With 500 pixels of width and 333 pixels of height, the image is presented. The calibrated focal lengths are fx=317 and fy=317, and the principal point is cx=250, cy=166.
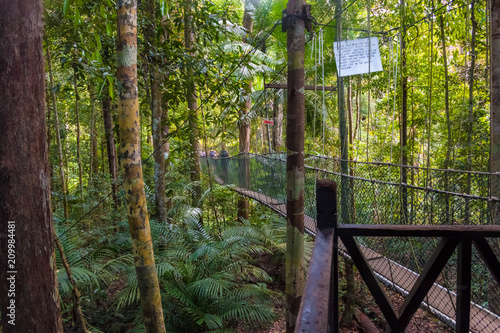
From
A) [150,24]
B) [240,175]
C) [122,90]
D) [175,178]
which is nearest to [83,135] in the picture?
[175,178]

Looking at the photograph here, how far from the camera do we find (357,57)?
250 centimetres

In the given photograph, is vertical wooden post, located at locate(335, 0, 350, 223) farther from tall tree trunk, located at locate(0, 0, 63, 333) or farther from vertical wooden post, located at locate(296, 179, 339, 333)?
tall tree trunk, located at locate(0, 0, 63, 333)

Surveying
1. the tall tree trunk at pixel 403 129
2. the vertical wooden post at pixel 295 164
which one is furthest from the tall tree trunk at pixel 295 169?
the tall tree trunk at pixel 403 129

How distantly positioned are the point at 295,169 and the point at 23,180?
1.33m

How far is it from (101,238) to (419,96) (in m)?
5.31

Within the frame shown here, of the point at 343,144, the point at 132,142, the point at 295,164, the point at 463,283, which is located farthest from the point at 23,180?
the point at 343,144

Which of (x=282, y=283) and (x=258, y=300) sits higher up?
(x=258, y=300)

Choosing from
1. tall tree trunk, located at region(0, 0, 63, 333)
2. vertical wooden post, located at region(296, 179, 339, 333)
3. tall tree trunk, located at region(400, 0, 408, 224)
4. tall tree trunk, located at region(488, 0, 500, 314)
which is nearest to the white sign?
tall tree trunk, located at region(400, 0, 408, 224)

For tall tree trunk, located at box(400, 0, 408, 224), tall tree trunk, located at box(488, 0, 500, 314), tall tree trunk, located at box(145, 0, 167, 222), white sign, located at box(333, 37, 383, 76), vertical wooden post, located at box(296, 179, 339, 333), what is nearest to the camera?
vertical wooden post, located at box(296, 179, 339, 333)

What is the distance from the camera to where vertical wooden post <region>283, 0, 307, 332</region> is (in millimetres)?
1871

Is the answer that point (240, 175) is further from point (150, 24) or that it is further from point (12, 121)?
point (12, 121)

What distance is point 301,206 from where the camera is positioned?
A: 194cm

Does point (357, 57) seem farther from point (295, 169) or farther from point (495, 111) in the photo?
point (295, 169)

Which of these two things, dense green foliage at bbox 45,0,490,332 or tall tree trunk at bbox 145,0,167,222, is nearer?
dense green foliage at bbox 45,0,490,332
